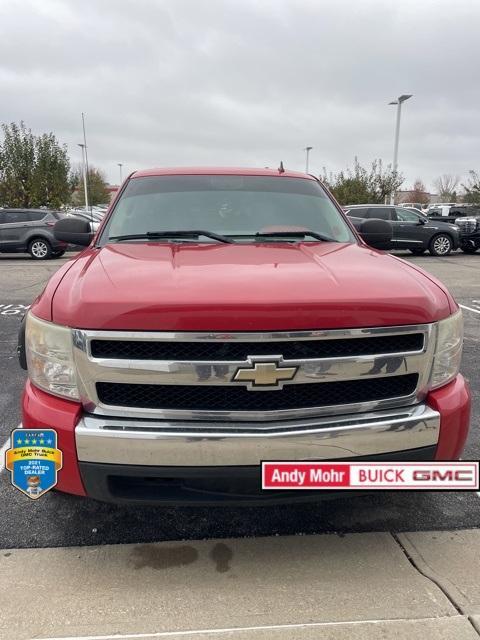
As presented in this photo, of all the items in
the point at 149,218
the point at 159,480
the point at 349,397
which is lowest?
→ the point at 159,480

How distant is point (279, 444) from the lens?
204cm

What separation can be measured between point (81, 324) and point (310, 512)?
167 centimetres

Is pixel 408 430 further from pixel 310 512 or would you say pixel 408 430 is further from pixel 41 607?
A: pixel 41 607

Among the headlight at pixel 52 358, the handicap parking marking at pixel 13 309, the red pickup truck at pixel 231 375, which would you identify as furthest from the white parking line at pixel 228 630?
the handicap parking marking at pixel 13 309

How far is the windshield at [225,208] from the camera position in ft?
10.9

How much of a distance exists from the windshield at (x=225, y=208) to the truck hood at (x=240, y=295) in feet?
2.59

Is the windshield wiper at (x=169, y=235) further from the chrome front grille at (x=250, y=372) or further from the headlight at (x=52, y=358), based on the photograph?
the chrome front grille at (x=250, y=372)

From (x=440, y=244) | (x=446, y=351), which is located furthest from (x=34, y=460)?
(x=440, y=244)

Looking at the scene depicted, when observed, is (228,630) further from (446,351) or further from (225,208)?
(225,208)

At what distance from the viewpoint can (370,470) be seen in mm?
2113

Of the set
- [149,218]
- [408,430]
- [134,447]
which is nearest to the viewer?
[134,447]

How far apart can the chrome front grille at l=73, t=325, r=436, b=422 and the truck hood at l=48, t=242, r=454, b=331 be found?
5 centimetres

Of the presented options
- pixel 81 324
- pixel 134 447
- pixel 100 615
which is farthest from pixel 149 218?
pixel 100 615

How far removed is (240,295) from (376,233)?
2.24 metres
